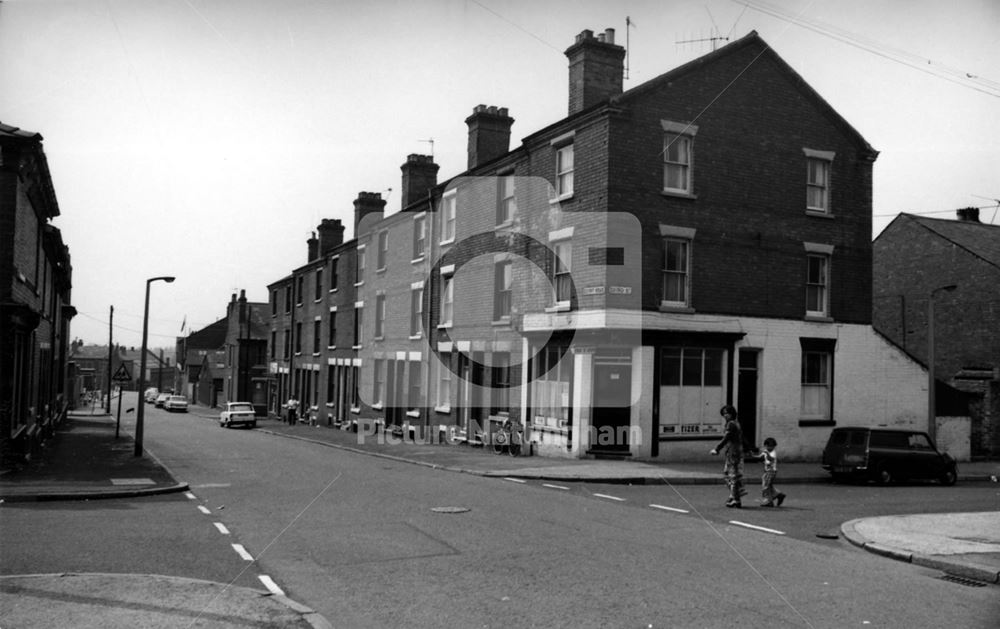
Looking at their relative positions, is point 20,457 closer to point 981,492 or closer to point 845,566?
point 845,566

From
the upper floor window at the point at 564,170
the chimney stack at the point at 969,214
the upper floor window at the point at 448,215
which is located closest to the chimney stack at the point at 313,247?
the upper floor window at the point at 448,215

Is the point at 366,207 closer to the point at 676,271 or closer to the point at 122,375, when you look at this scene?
the point at 122,375

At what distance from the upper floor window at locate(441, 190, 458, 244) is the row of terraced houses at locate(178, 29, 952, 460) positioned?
1.02 m

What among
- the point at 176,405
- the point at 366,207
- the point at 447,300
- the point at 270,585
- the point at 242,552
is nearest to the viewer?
the point at 270,585

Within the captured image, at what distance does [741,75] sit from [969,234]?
16.3 meters

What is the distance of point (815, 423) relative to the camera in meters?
25.8

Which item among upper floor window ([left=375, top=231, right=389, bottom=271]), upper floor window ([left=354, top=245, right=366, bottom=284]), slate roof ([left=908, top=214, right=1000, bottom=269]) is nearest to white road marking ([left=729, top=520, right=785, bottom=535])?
slate roof ([left=908, top=214, right=1000, bottom=269])

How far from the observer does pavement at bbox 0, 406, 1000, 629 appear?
7402 mm

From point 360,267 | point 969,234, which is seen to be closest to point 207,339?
point 360,267

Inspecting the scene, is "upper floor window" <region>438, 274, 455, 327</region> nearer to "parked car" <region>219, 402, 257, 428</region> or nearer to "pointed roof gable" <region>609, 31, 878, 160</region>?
"pointed roof gable" <region>609, 31, 878, 160</region>

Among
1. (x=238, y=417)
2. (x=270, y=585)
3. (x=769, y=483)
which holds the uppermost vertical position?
(x=769, y=483)

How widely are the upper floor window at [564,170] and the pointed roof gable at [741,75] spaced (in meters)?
2.56

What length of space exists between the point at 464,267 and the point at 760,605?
23.1m

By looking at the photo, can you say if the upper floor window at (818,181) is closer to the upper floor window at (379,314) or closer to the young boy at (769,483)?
the young boy at (769,483)
